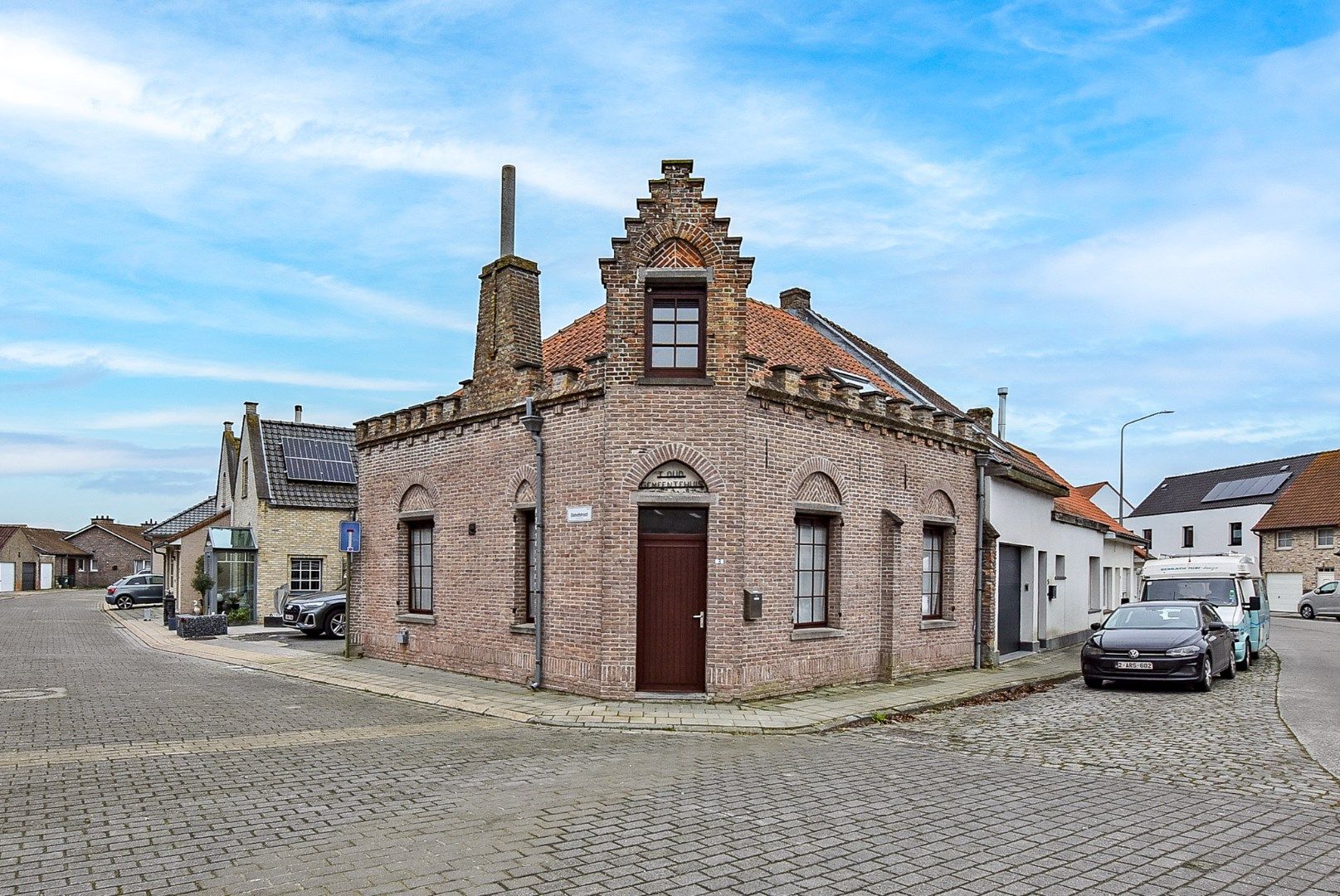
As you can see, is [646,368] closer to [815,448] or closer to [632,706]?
[815,448]

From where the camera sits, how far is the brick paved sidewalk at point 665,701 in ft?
37.9

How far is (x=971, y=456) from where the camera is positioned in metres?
18.1

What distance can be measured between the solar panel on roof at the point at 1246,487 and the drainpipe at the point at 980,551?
162 feet

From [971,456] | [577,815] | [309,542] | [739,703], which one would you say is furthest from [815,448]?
[309,542]

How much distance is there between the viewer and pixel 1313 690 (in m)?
15.4

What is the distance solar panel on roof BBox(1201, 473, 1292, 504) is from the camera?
57562 mm

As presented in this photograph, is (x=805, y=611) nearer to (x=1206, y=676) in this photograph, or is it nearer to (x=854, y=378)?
(x=854, y=378)

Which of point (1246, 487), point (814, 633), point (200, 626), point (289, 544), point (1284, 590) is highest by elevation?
point (1246, 487)

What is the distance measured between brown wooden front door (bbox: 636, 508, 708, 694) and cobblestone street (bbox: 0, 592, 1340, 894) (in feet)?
6.90

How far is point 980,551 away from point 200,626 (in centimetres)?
2070

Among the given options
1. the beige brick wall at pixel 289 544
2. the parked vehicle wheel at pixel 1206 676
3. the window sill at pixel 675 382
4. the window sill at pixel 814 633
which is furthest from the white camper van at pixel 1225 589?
the beige brick wall at pixel 289 544

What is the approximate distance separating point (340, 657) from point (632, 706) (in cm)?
943

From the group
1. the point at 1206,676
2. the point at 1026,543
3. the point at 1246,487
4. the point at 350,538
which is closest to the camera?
the point at 1206,676

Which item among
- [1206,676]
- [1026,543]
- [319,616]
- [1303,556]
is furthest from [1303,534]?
[319,616]
